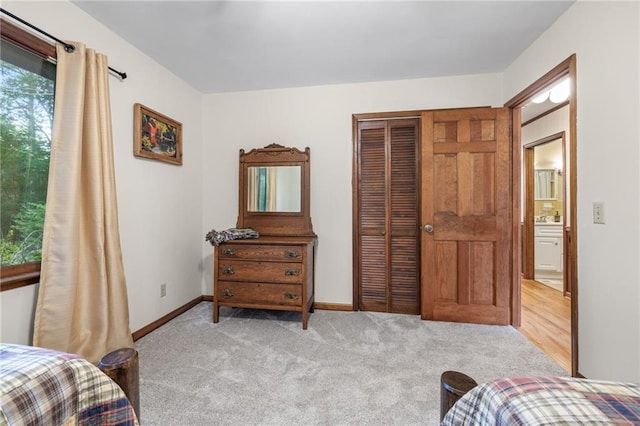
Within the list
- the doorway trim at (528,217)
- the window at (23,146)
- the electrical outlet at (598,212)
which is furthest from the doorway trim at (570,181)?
the window at (23,146)

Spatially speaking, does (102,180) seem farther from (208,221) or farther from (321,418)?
(321,418)

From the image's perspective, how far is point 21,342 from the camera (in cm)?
163

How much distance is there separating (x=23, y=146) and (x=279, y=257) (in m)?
1.83

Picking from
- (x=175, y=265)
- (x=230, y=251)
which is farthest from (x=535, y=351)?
(x=175, y=265)

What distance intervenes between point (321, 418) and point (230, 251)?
5.33 ft

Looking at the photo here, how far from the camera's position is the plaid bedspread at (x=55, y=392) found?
668 mm

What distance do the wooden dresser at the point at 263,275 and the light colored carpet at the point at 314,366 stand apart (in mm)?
218

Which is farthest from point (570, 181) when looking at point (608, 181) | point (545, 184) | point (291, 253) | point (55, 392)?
point (545, 184)

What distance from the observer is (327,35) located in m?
2.20

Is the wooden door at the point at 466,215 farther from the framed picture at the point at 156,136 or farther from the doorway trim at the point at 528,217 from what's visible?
the framed picture at the point at 156,136

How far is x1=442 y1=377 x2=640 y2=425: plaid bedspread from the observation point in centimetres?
63

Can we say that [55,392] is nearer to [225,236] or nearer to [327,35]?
[225,236]

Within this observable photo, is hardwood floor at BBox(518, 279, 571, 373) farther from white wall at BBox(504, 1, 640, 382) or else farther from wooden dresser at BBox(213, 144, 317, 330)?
wooden dresser at BBox(213, 144, 317, 330)

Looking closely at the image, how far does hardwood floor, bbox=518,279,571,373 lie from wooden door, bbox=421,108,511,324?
29 centimetres
